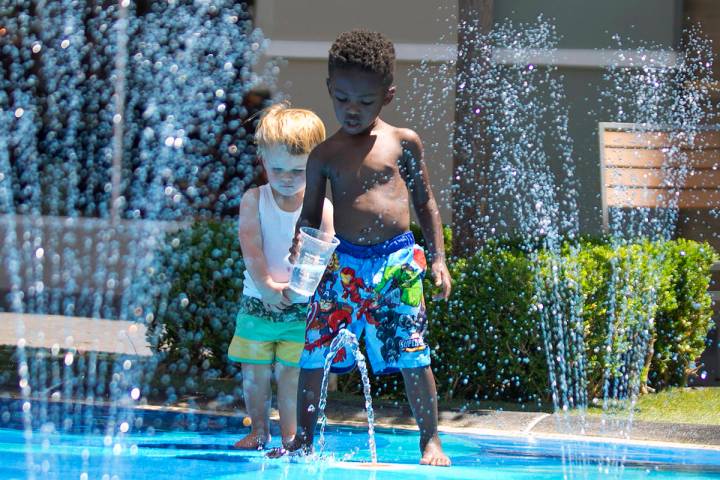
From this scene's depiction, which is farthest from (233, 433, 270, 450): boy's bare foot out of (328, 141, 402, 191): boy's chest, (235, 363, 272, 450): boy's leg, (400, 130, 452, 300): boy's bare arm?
(328, 141, 402, 191): boy's chest

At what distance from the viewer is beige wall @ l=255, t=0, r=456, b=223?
26.5ft

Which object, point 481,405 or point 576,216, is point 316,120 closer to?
point 481,405

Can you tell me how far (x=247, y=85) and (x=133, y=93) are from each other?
Result: 3.51ft

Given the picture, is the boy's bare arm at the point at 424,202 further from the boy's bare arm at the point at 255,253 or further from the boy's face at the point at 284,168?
the boy's bare arm at the point at 255,253

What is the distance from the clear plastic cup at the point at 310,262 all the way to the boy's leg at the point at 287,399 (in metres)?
0.74

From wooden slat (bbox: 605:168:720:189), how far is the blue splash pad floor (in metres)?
2.50

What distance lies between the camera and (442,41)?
8.17m

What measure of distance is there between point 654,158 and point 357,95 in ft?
Answer: 12.0

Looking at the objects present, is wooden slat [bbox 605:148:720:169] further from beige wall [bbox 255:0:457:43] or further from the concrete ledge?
the concrete ledge

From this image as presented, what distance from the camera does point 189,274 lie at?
5887 millimetres

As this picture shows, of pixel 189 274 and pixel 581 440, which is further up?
pixel 189 274

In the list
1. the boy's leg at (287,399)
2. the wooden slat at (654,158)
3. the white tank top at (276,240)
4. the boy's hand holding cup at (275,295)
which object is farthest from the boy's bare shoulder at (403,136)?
the wooden slat at (654,158)

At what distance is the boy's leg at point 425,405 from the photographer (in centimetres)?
390

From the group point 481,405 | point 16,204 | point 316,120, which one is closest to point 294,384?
point 316,120
